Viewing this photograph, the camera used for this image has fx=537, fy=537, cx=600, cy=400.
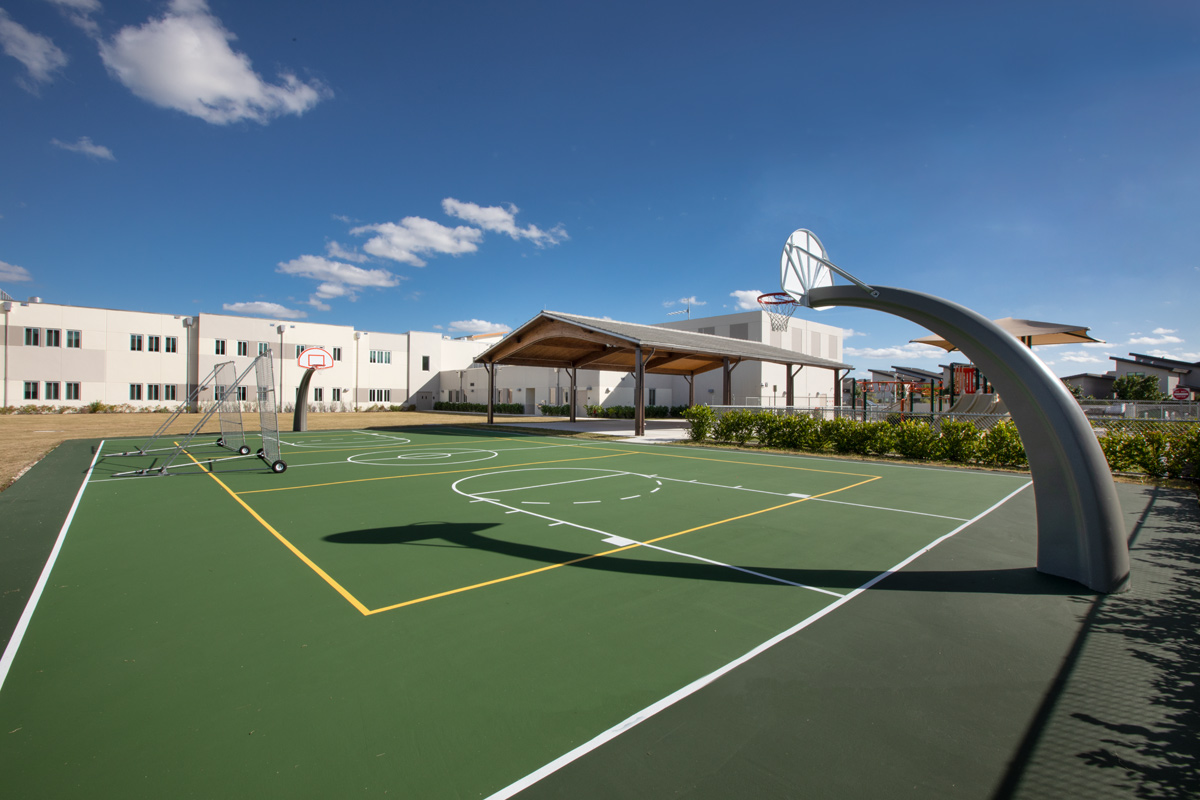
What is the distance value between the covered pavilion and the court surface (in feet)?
52.6

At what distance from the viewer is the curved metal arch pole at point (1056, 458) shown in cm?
559

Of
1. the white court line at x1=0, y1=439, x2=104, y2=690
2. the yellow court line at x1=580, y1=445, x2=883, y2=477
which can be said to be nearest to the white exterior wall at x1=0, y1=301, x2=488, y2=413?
the yellow court line at x1=580, y1=445, x2=883, y2=477

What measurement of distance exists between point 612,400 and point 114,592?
38912mm

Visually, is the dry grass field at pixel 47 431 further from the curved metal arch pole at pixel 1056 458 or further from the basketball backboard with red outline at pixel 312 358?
the curved metal arch pole at pixel 1056 458

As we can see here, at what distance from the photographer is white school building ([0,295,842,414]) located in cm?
3891

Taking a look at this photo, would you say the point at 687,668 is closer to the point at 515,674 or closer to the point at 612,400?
the point at 515,674

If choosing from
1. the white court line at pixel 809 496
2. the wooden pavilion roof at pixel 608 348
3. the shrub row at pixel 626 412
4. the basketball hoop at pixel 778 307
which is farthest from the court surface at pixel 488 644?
the shrub row at pixel 626 412

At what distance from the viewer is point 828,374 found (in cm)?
5131

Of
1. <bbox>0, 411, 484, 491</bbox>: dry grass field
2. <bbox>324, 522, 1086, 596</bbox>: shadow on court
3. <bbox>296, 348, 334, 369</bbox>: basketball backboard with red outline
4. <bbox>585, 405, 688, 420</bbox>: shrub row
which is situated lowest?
<bbox>324, 522, 1086, 596</bbox>: shadow on court

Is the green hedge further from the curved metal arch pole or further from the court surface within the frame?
the court surface

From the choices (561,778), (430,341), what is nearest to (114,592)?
(561,778)

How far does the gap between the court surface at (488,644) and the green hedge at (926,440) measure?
266 inches

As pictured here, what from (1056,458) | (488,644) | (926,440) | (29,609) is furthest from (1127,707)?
(926,440)

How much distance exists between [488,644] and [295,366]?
50667 millimetres
